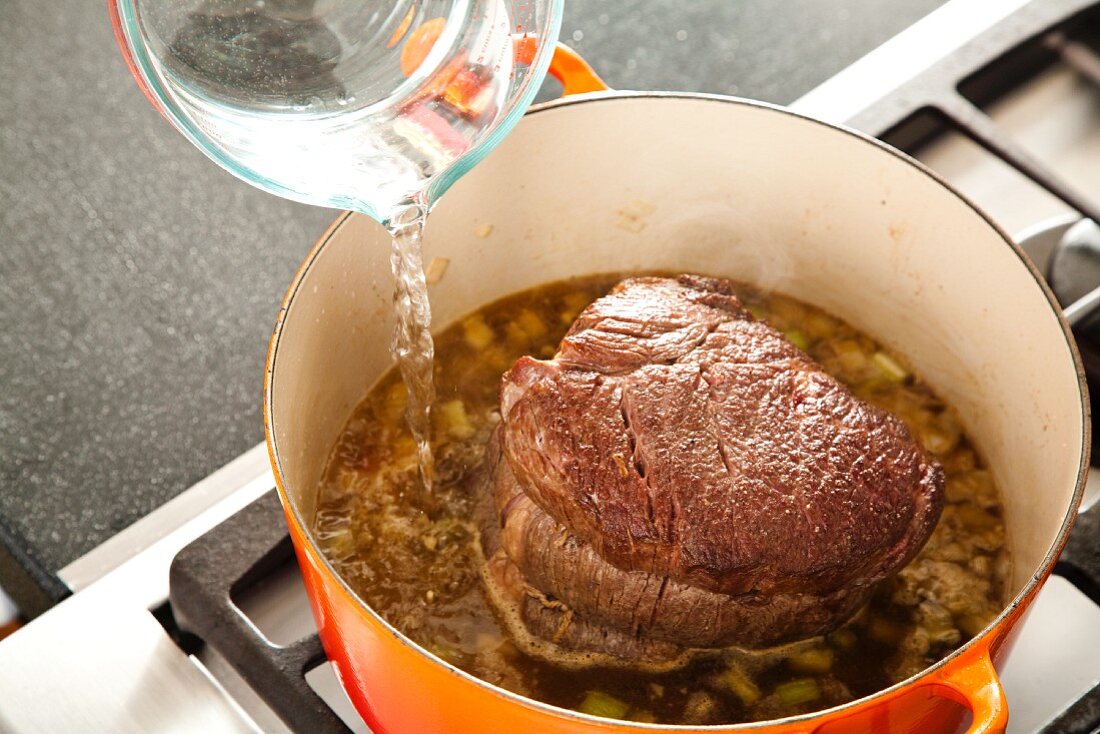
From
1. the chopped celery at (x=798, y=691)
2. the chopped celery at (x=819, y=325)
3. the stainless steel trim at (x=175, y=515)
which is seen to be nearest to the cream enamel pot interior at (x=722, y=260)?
the chopped celery at (x=819, y=325)

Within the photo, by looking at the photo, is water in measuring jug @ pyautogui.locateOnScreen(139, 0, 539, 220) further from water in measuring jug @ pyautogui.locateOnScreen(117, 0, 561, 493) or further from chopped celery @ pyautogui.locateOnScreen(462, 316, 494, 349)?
chopped celery @ pyautogui.locateOnScreen(462, 316, 494, 349)

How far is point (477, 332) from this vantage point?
1.73m

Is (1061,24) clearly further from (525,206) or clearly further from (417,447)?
(417,447)

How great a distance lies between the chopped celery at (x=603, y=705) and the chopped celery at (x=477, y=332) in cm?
54

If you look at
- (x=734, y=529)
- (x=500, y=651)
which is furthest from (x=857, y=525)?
(x=500, y=651)

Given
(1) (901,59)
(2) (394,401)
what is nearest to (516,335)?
(2) (394,401)

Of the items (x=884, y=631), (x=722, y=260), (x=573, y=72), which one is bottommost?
(x=884, y=631)

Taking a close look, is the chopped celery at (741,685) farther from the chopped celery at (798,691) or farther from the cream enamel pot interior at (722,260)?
the cream enamel pot interior at (722,260)

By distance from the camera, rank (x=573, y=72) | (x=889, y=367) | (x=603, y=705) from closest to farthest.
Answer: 1. (x=603, y=705)
2. (x=573, y=72)
3. (x=889, y=367)

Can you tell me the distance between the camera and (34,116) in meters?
2.12

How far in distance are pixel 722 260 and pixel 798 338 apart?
15 cm

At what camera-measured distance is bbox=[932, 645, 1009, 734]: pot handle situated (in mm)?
1000

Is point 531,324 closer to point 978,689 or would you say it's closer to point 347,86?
point 347,86

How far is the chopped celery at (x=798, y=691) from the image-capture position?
1.35 m
